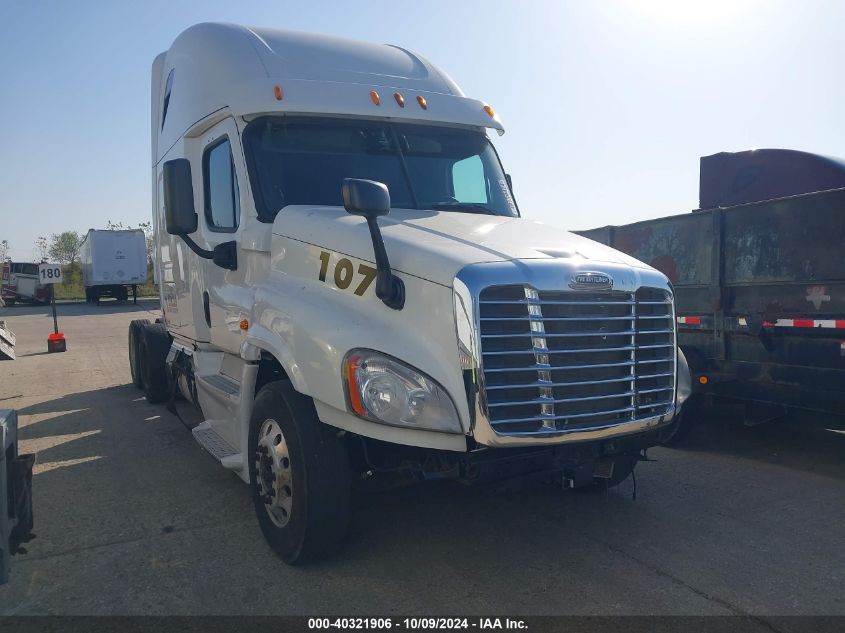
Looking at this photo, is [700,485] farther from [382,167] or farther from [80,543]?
[80,543]

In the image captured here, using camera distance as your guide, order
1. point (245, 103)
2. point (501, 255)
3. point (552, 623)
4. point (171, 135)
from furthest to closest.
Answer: point (171, 135) < point (245, 103) < point (501, 255) < point (552, 623)

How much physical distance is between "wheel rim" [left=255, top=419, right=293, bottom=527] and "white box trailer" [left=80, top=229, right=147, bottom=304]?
1309 inches

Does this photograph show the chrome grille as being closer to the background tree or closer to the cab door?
the cab door

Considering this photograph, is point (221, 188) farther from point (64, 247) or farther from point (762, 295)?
point (64, 247)

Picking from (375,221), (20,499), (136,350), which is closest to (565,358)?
(375,221)

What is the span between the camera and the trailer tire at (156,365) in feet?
29.2

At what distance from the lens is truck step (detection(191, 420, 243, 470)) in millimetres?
4617

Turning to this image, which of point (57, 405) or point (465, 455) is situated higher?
point (465, 455)

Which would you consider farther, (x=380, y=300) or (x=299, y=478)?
(x=299, y=478)

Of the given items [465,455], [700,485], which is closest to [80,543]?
[465,455]

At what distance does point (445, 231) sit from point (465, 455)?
4.41ft

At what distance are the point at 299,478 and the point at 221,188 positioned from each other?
2.51m

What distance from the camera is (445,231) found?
4.20 m

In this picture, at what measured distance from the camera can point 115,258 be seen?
1359 inches
